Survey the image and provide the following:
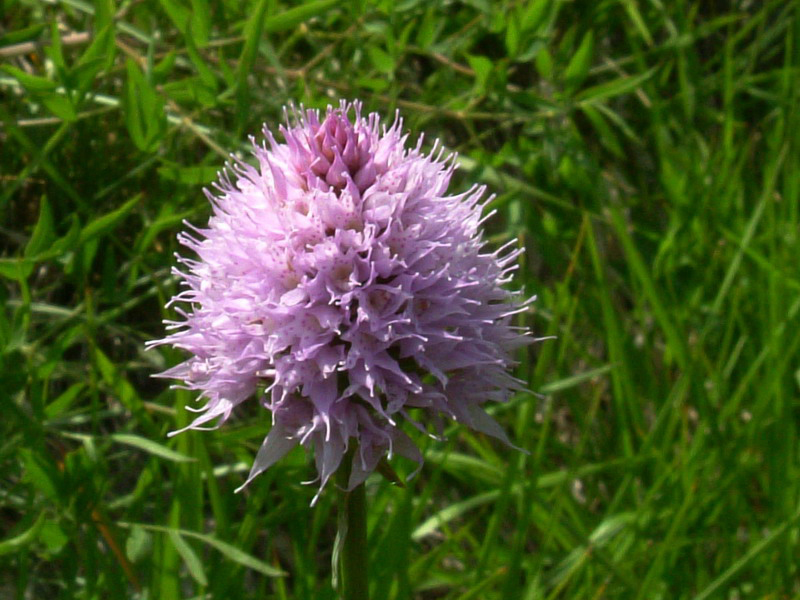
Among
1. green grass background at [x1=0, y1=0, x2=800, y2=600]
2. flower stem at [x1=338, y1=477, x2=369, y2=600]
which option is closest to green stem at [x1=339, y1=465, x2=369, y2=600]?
flower stem at [x1=338, y1=477, x2=369, y2=600]

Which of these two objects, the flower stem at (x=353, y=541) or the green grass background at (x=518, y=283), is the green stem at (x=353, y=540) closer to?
the flower stem at (x=353, y=541)

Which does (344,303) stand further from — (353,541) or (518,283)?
(518,283)

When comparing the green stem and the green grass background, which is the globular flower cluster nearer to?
the green stem

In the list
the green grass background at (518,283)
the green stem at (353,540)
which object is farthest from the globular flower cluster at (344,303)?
the green grass background at (518,283)

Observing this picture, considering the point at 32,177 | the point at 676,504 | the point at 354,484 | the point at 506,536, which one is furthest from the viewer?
the point at 506,536

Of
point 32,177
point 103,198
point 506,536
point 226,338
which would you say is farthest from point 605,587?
point 32,177

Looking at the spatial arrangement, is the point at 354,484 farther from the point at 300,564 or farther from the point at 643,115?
the point at 643,115

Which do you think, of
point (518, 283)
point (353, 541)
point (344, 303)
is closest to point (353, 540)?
point (353, 541)
